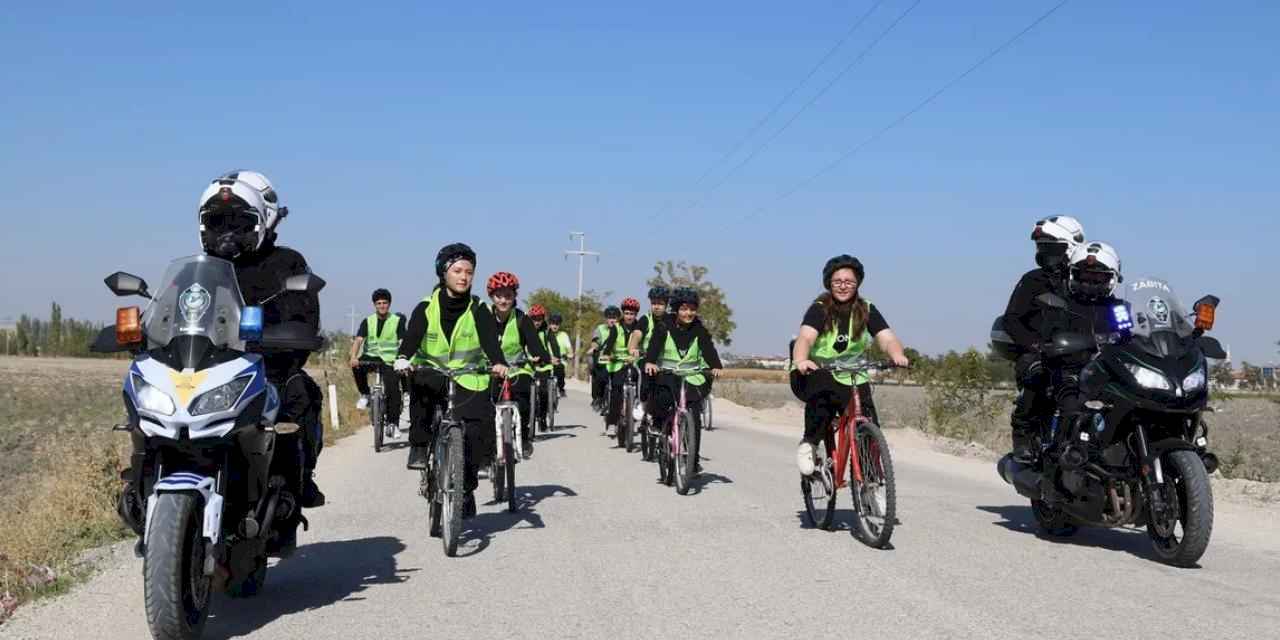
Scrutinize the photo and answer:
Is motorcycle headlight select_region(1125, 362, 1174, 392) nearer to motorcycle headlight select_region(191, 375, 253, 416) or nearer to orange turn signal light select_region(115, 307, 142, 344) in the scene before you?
motorcycle headlight select_region(191, 375, 253, 416)

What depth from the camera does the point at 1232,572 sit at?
8.15 m

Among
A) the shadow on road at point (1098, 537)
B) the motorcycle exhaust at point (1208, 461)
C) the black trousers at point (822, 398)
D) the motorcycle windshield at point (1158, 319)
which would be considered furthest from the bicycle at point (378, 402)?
the motorcycle exhaust at point (1208, 461)

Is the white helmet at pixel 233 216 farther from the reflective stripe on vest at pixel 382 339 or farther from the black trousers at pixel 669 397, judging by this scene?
the reflective stripe on vest at pixel 382 339

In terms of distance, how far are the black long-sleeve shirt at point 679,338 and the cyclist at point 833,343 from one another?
12.4 feet

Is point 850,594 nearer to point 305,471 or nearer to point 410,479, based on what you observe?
point 305,471

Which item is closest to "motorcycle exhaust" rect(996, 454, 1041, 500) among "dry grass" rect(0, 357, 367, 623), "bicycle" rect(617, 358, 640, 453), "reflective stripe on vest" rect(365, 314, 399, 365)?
"dry grass" rect(0, 357, 367, 623)

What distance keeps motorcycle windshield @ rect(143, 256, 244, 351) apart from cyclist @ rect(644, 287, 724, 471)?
7.67 meters

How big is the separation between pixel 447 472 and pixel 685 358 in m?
5.03

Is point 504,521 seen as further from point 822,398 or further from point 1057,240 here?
point 1057,240

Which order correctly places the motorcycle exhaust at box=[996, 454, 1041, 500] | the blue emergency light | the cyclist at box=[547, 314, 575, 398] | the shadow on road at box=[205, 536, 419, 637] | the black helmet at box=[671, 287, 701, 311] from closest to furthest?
the blue emergency light
the shadow on road at box=[205, 536, 419, 637]
the motorcycle exhaust at box=[996, 454, 1041, 500]
the black helmet at box=[671, 287, 701, 311]
the cyclist at box=[547, 314, 575, 398]

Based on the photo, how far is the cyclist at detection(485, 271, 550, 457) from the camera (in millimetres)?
11547

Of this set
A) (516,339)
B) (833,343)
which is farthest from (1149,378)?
(516,339)

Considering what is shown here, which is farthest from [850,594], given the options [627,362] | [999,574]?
[627,362]

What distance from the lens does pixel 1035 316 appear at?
969cm
